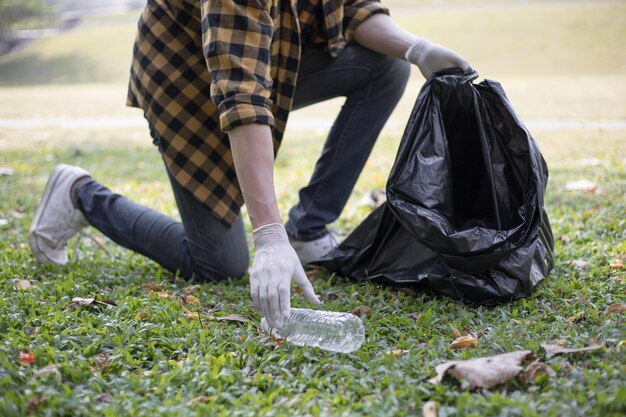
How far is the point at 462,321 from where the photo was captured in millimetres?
2160

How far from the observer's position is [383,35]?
2.85 meters

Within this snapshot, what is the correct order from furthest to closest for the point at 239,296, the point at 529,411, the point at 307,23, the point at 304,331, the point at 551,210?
the point at 551,210
the point at 307,23
the point at 239,296
the point at 304,331
the point at 529,411

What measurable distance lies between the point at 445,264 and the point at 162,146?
1197 mm

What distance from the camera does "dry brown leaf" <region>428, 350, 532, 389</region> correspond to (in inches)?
64.8

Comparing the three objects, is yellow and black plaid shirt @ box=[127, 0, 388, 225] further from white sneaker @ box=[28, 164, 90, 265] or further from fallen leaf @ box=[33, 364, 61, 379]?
fallen leaf @ box=[33, 364, 61, 379]

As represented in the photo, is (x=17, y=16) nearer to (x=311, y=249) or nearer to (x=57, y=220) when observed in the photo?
(x=57, y=220)

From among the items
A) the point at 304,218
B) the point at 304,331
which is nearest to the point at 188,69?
the point at 304,218

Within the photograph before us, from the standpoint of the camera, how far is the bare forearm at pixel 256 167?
6.93ft

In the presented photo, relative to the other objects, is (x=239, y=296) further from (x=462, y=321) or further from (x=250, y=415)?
(x=250, y=415)

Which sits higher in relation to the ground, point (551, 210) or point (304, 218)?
point (304, 218)

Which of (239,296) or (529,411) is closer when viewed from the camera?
(529,411)

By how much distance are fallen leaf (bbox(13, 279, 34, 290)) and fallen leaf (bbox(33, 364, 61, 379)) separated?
2.84 ft

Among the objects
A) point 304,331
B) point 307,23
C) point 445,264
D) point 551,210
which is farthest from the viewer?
point 551,210

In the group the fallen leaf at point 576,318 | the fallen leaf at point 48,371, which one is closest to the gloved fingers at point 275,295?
the fallen leaf at point 48,371
